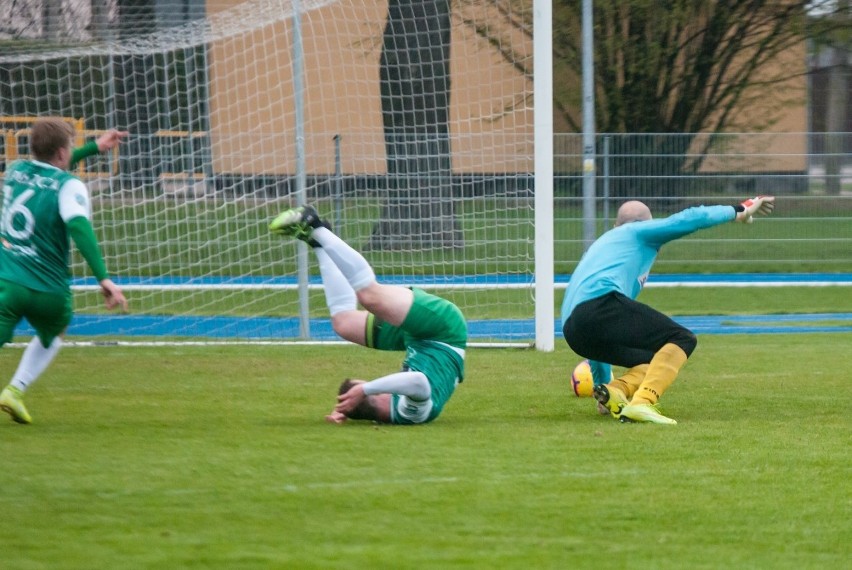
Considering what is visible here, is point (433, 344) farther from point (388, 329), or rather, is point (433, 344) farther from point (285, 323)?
point (285, 323)

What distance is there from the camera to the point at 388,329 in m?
7.61

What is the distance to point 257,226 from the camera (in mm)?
13219

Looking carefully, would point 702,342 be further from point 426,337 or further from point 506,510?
point 506,510

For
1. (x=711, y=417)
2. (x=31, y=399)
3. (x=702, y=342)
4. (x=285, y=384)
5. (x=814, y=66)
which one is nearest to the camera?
(x=711, y=417)

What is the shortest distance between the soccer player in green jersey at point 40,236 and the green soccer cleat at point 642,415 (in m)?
3.04

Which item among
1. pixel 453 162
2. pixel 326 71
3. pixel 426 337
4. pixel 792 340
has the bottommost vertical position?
pixel 792 340

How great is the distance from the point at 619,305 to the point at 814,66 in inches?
783

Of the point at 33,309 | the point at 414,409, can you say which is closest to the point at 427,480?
the point at 414,409

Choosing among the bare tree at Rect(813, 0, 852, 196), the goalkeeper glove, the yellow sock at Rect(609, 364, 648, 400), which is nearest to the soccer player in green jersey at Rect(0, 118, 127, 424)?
the yellow sock at Rect(609, 364, 648, 400)

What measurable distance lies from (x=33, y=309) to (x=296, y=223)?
1.62 m

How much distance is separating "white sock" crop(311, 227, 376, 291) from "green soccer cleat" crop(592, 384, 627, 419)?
168cm

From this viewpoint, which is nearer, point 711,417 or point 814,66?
point 711,417

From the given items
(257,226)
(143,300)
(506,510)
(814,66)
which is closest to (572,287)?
(506,510)

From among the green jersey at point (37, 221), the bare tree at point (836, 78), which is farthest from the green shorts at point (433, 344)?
the bare tree at point (836, 78)
